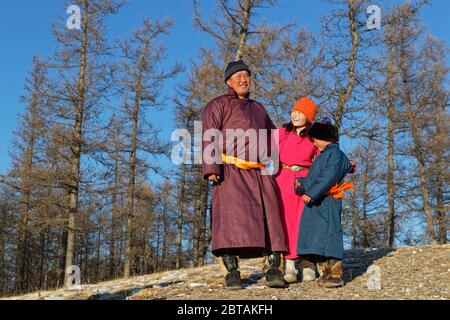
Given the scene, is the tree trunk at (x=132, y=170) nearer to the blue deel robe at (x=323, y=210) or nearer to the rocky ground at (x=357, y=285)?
the rocky ground at (x=357, y=285)

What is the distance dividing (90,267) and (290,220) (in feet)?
107

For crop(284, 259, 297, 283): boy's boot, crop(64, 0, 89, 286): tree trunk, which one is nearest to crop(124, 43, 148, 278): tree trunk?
crop(64, 0, 89, 286): tree trunk

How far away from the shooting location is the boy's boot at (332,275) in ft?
16.9

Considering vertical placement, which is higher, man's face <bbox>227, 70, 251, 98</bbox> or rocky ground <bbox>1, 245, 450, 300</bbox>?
man's face <bbox>227, 70, 251, 98</bbox>

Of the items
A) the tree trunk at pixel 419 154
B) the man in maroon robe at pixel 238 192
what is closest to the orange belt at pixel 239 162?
the man in maroon robe at pixel 238 192

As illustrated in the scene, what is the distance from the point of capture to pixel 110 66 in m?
15.5

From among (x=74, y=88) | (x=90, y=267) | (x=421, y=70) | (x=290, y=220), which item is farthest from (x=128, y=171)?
(x=90, y=267)

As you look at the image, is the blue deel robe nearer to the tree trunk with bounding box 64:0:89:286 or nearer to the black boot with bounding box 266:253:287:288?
the black boot with bounding box 266:253:287:288

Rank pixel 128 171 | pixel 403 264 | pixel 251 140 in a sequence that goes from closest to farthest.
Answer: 1. pixel 251 140
2. pixel 403 264
3. pixel 128 171

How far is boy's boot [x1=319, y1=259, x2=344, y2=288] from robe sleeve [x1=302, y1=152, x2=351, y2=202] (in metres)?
0.67

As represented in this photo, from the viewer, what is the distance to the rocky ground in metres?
4.68

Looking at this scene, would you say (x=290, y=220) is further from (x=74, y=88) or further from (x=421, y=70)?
(x=421, y=70)

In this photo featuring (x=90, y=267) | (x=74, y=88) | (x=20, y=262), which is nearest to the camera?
(x=74, y=88)

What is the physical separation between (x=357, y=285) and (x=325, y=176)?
46.1 inches
